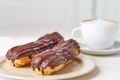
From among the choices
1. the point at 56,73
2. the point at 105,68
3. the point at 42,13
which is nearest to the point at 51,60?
the point at 56,73

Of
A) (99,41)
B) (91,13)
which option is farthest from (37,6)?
(99,41)

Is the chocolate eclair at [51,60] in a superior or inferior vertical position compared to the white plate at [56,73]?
superior

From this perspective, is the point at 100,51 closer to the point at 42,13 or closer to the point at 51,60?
the point at 51,60

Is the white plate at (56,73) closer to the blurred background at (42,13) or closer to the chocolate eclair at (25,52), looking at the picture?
the chocolate eclair at (25,52)

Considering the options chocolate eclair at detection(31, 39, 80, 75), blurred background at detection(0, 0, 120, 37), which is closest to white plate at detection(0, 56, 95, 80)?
chocolate eclair at detection(31, 39, 80, 75)

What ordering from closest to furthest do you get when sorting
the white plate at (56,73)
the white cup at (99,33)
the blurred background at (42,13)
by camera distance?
the white plate at (56,73) < the white cup at (99,33) < the blurred background at (42,13)

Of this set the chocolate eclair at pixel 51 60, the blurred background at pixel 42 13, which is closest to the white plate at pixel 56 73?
the chocolate eclair at pixel 51 60
